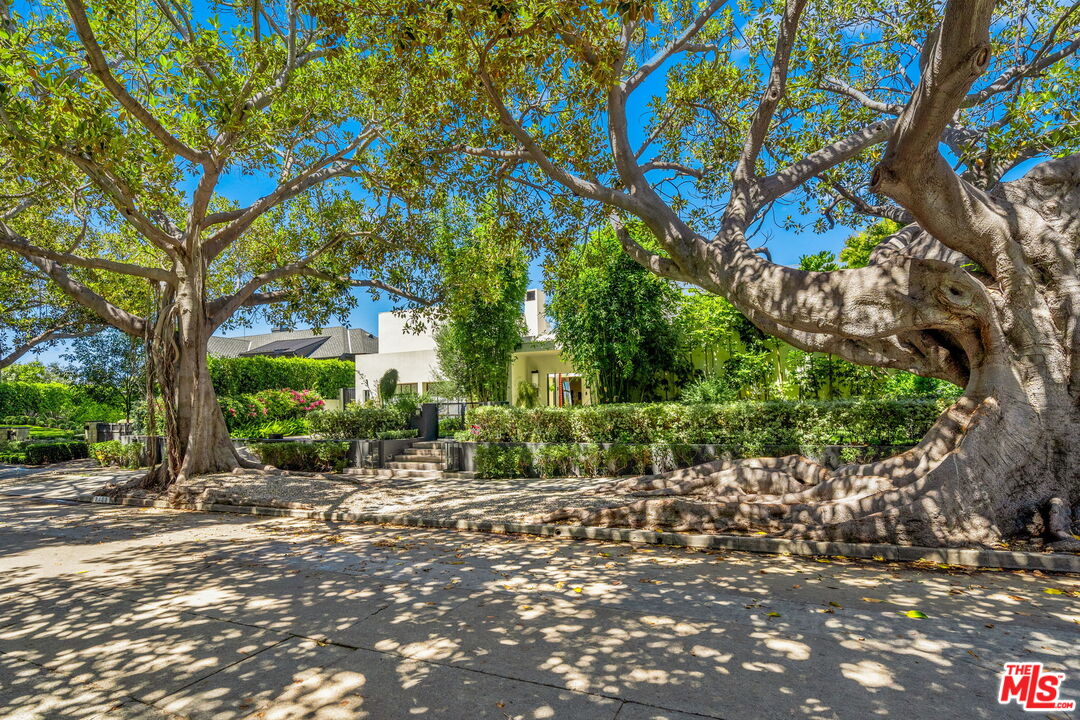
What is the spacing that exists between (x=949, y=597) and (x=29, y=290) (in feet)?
74.7

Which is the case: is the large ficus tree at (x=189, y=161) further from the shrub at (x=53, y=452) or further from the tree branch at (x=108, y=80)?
the shrub at (x=53, y=452)

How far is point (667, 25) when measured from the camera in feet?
34.2

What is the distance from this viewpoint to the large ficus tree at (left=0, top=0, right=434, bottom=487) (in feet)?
26.0

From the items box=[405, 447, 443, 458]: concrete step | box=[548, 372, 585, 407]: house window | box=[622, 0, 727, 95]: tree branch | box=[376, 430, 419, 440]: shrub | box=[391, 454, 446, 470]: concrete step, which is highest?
box=[622, 0, 727, 95]: tree branch

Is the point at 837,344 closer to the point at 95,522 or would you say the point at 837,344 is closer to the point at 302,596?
the point at 302,596

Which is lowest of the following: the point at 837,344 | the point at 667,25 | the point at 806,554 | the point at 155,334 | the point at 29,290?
the point at 806,554

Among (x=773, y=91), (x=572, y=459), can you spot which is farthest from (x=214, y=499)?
(x=773, y=91)

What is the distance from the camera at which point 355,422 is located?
16.0m

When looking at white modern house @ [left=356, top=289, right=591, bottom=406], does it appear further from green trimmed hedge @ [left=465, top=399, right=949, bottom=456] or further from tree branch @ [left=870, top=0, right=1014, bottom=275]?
tree branch @ [left=870, top=0, right=1014, bottom=275]

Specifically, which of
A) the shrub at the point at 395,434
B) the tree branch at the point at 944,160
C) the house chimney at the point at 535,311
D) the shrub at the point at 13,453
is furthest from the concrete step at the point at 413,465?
the house chimney at the point at 535,311

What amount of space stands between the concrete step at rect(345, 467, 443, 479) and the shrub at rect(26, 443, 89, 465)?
466 inches

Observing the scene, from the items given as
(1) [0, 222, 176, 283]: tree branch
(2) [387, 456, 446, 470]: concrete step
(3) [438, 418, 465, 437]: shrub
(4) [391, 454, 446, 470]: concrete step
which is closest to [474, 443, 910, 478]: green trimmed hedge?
(2) [387, 456, 446, 470]: concrete step

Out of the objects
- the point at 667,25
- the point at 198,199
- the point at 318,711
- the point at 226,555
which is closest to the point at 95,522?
the point at 226,555

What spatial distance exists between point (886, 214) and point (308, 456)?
14159mm
